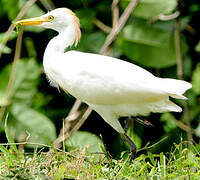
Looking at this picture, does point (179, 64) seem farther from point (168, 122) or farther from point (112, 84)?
point (112, 84)

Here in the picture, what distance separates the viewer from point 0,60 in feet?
15.9

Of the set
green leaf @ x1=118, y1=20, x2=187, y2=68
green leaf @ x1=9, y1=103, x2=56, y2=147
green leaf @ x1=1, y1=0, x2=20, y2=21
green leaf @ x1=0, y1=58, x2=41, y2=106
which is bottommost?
Result: green leaf @ x1=9, y1=103, x2=56, y2=147

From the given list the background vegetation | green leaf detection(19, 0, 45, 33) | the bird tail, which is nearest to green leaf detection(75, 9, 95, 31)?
the background vegetation

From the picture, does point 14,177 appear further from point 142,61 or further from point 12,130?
point 142,61

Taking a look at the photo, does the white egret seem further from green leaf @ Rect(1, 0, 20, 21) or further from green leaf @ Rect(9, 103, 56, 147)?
green leaf @ Rect(1, 0, 20, 21)

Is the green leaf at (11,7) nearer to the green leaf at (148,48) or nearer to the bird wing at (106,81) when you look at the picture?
the green leaf at (148,48)

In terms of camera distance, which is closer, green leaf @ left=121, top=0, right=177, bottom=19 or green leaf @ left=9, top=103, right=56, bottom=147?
green leaf @ left=9, top=103, right=56, bottom=147

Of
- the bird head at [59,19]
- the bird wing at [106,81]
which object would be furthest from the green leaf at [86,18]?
the bird wing at [106,81]

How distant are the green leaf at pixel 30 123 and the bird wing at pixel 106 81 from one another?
1066 mm

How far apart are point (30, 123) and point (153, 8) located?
147 centimetres

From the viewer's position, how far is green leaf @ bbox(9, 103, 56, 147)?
4.02m

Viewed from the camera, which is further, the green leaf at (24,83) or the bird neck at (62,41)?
the green leaf at (24,83)

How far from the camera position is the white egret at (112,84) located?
9.34ft

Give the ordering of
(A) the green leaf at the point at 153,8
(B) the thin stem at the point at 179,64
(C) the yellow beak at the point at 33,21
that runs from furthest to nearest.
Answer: (A) the green leaf at the point at 153,8, (B) the thin stem at the point at 179,64, (C) the yellow beak at the point at 33,21
